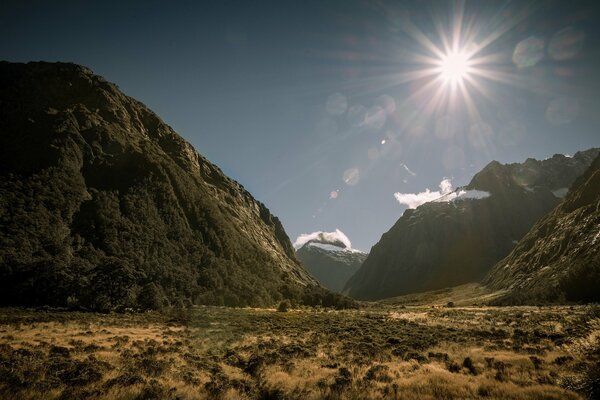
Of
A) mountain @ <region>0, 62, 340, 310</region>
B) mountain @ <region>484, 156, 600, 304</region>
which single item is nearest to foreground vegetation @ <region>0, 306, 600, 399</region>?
mountain @ <region>0, 62, 340, 310</region>

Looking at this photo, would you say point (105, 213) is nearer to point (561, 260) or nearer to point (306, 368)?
point (306, 368)

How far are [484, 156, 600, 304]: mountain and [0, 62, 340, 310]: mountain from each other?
6880 centimetres

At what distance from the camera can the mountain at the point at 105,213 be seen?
207 ft

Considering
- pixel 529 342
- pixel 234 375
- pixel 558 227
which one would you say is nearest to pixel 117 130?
pixel 234 375

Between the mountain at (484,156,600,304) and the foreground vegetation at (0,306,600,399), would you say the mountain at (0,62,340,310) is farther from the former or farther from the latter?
the mountain at (484,156,600,304)

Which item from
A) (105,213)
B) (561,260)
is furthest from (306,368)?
(561,260)

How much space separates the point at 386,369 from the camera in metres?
18.2

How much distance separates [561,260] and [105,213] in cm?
13703

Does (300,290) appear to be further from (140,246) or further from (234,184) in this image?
(234,184)

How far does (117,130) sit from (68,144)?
24918mm

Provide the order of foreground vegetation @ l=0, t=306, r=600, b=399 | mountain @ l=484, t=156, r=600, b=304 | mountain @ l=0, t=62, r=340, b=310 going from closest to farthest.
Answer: foreground vegetation @ l=0, t=306, r=600, b=399 → mountain @ l=0, t=62, r=340, b=310 → mountain @ l=484, t=156, r=600, b=304

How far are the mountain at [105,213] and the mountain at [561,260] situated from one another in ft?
226

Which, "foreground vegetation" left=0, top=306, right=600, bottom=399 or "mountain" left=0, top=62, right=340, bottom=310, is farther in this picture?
"mountain" left=0, top=62, right=340, bottom=310

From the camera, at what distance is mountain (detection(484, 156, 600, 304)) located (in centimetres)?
8025
